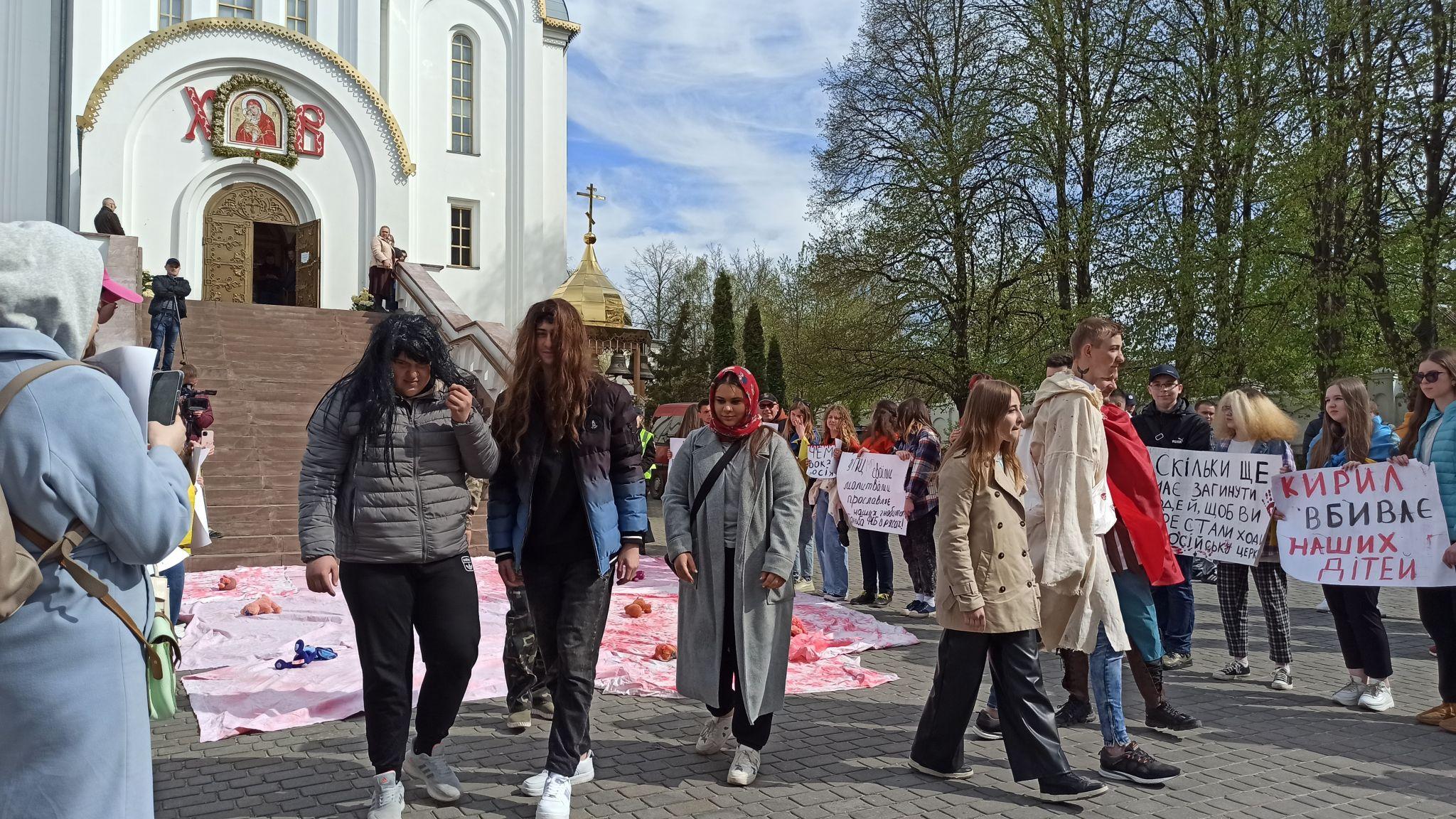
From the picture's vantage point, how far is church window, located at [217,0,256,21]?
24.3 meters

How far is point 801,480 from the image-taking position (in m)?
5.20

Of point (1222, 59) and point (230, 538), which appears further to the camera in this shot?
point (1222, 59)

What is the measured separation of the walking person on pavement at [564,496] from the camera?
15.1ft

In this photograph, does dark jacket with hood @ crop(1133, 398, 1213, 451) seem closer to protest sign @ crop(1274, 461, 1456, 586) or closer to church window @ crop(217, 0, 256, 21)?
protest sign @ crop(1274, 461, 1456, 586)

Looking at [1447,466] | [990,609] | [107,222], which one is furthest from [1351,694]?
[107,222]

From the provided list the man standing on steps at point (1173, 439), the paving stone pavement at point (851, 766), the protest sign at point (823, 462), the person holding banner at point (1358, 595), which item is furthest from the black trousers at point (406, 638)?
the protest sign at point (823, 462)

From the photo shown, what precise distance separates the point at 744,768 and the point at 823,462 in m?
6.22

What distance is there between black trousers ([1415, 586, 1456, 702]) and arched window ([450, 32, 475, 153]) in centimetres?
2494

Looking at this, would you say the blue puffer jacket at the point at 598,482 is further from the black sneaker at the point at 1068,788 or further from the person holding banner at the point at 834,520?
the person holding banner at the point at 834,520

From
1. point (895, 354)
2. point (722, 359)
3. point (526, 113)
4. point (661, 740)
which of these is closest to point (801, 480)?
point (661, 740)

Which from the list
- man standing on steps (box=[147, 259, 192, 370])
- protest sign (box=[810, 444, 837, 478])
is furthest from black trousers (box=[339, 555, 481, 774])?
man standing on steps (box=[147, 259, 192, 370])

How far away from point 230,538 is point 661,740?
8087 mm

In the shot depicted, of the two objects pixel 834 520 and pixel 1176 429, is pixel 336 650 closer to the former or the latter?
pixel 834 520

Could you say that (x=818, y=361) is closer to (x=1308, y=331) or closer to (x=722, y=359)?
(x=1308, y=331)
